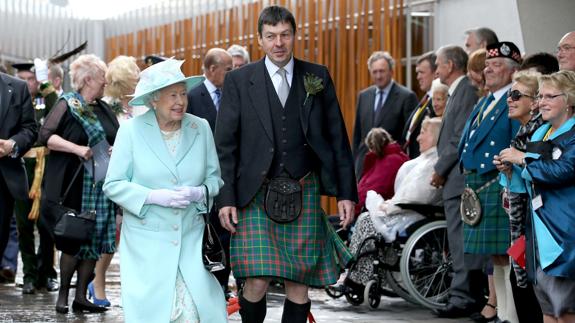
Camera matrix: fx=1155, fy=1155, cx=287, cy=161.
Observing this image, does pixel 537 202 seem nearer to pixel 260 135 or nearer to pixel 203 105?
pixel 260 135

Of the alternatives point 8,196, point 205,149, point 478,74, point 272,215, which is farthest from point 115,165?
point 478,74

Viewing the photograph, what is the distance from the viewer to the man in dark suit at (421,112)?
32.8 ft

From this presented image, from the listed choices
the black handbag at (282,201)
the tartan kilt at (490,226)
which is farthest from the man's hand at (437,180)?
the black handbag at (282,201)

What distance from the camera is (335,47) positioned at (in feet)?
47.7

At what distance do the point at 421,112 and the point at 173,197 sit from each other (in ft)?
14.9

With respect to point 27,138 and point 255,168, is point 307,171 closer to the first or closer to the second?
point 255,168

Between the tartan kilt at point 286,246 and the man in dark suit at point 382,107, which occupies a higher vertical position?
the man in dark suit at point 382,107

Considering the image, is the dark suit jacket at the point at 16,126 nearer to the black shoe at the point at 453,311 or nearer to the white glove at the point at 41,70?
the white glove at the point at 41,70

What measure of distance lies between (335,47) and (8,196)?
22.9ft

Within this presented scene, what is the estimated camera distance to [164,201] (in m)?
5.88

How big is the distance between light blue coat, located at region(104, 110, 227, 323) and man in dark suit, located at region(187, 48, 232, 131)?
309cm

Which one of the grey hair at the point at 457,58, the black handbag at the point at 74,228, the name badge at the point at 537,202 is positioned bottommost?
the black handbag at the point at 74,228

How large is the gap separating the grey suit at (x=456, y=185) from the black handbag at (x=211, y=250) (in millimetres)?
2942

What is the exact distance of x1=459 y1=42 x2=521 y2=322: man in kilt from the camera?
7.90 meters
